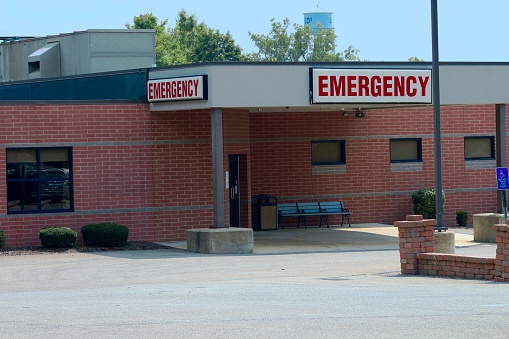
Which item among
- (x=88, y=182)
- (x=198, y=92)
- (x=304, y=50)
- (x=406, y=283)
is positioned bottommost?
(x=406, y=283)

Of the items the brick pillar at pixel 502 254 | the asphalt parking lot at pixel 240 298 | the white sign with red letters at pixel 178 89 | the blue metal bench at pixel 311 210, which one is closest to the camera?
the asphalt parking lot at pixel 240 298

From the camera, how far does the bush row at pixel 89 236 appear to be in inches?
990

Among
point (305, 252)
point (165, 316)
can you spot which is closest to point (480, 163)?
point (305, 252)

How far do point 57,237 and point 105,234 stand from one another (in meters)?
1.28

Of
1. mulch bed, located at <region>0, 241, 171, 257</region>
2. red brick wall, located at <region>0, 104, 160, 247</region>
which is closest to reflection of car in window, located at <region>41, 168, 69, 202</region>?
red brick wall, located at <region>0, 104, 160, 247</region>

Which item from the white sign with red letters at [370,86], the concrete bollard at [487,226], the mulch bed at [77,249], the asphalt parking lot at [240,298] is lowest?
the asphalt parking lot at [240,298]

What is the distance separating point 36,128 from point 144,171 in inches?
131

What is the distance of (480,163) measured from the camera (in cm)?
3369

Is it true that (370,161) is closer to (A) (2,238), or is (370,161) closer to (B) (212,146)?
(B) (212,146)

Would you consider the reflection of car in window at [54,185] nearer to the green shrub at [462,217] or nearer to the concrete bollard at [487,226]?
the concrete bollard at [487,226]

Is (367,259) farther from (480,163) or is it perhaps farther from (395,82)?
(480,163)

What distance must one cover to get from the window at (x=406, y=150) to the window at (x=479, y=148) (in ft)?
6.23

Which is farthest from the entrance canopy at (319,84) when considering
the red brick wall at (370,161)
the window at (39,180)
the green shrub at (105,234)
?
the red brick wall at (370,161)

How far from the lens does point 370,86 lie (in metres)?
25.7
